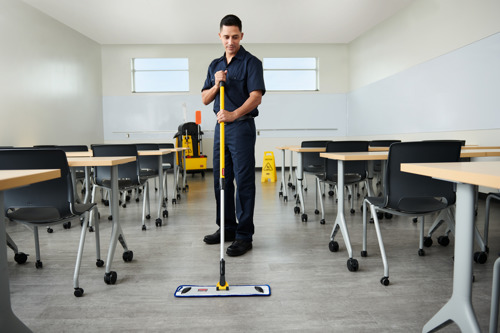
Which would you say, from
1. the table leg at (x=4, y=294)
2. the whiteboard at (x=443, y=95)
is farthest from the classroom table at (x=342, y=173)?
the whiteboard at (x=443, y=95)

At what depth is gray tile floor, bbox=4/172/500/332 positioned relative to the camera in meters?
1.54

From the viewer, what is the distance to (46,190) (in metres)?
1.80

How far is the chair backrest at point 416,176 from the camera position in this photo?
6.01 ft

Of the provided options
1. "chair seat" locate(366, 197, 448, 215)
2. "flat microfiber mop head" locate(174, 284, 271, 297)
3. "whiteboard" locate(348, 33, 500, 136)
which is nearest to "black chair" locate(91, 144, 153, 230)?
"flat microfiber mop head" locate(174, 284, 271, 297)

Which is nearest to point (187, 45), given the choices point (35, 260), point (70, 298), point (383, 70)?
point (383, 70)

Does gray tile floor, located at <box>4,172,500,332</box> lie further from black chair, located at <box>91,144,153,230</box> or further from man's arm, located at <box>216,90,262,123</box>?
man's arm, located at <box>216,90,262,123</box>

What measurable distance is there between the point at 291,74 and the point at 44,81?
18.9 feet

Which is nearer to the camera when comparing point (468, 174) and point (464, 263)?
point (468, 174)

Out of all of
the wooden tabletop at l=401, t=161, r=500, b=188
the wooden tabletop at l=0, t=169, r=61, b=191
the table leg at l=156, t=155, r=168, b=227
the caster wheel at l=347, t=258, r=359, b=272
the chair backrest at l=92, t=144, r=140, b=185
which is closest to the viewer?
the wooden tabletop at l=401, t=161, r=500, b=188

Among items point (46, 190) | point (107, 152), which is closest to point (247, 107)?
point (46, 190)

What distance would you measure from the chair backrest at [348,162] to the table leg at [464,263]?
1.98 m

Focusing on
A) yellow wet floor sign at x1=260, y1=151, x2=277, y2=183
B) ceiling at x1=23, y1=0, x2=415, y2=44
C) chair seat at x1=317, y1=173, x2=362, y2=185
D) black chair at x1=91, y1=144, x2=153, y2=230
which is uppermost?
ceiling at x1=23, y1=0, x2=415, y2=44

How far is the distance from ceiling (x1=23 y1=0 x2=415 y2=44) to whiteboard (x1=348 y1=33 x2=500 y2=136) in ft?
4.90

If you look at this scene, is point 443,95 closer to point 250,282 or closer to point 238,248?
point 238,248
